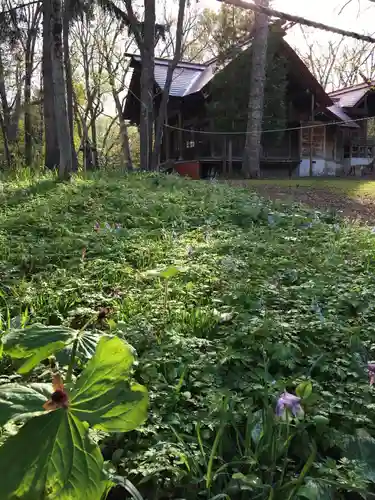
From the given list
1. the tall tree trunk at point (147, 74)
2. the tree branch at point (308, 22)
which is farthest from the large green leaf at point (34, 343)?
the tall tree trunk at point (147, 74)

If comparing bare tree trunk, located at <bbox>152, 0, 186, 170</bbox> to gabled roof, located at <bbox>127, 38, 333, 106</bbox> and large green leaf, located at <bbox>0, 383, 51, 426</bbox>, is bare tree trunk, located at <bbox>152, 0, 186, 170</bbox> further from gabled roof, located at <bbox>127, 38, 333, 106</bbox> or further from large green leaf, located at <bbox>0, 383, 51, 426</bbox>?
large green leaf, located at <bbox>0, 383, 51, 426</bbox>

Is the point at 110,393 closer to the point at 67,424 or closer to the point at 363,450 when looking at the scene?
the point at 67,424

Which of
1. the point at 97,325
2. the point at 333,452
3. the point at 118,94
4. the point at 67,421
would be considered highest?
the point at 118,94

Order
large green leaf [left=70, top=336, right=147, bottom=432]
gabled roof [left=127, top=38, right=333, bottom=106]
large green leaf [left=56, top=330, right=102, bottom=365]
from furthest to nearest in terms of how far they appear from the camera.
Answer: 1. gabled roof [left=127, top=38, right=333, bottom=106]
2. large green leaf [left=56, top=330, right=102, bottom=365]
3. large green leaf [left=70, top=336, right=147, bottom=432]

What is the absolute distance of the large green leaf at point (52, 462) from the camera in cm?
78

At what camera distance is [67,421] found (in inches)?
32.5

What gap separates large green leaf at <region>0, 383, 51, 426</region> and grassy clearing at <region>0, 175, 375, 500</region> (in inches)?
16.8

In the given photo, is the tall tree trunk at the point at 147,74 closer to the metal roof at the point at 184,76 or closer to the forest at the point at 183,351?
the metal roof at the point at 184,76

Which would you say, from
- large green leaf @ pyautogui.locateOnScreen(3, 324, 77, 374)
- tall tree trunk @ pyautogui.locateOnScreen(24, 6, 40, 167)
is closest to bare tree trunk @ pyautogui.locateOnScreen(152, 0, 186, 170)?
tall tree trunk @ pyautogui.locateOnScreen(24, 6, 40, 167)

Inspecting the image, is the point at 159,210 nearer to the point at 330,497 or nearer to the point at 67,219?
the point at 67,219

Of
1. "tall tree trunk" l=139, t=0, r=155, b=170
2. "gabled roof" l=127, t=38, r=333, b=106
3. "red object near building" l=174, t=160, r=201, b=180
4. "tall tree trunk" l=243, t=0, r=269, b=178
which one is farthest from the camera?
"red object near building" l=174, t=160, r=201, b=180

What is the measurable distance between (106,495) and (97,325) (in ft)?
3.16

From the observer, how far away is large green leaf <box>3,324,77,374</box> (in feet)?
Answer: 3.37

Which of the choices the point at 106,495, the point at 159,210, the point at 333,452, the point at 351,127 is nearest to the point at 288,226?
the point at 159,210
